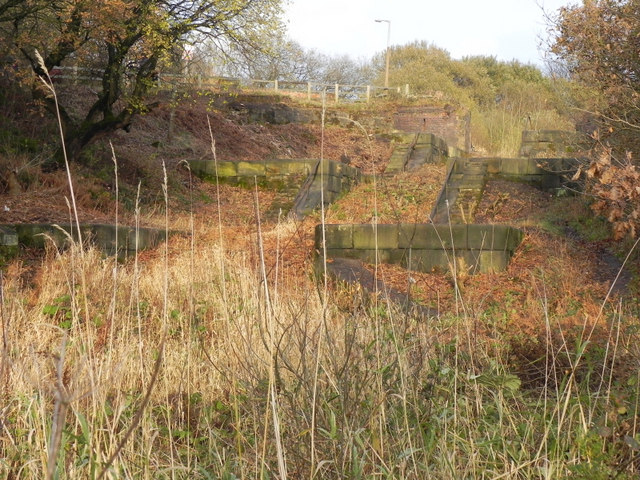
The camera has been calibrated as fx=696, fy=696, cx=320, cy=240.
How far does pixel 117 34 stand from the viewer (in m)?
11.9

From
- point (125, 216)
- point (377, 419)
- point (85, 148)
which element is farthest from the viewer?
point (85, 148)

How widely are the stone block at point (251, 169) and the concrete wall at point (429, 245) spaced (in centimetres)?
592

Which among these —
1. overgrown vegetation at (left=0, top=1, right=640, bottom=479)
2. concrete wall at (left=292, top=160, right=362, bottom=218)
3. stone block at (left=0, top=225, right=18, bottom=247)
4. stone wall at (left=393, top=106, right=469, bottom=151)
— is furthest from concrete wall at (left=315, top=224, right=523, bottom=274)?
stone wall at (left=393, top=106, right=469, bottom=151)

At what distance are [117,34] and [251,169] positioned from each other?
4.61m

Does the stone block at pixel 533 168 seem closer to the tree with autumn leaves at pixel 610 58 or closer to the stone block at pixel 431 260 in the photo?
the tree with autumn leaves at pixel 610 58

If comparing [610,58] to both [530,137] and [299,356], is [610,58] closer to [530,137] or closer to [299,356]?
[299,356]

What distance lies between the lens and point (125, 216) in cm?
1174

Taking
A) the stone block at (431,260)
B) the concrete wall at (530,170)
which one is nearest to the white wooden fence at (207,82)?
the stone block at (431,260)

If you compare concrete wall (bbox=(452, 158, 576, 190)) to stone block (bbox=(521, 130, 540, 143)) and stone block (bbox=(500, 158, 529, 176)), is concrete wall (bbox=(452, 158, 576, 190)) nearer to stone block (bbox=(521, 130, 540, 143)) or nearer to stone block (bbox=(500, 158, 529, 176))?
stone block (bbox=(500, 158, 529, 176))

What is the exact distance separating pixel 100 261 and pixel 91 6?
472 cm

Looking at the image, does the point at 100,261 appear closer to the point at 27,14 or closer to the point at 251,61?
the point at 27,14

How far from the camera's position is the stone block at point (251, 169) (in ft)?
50.7

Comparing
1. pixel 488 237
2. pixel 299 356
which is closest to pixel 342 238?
pixel 488 237

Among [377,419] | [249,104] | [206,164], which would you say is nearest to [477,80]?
[249,104]
